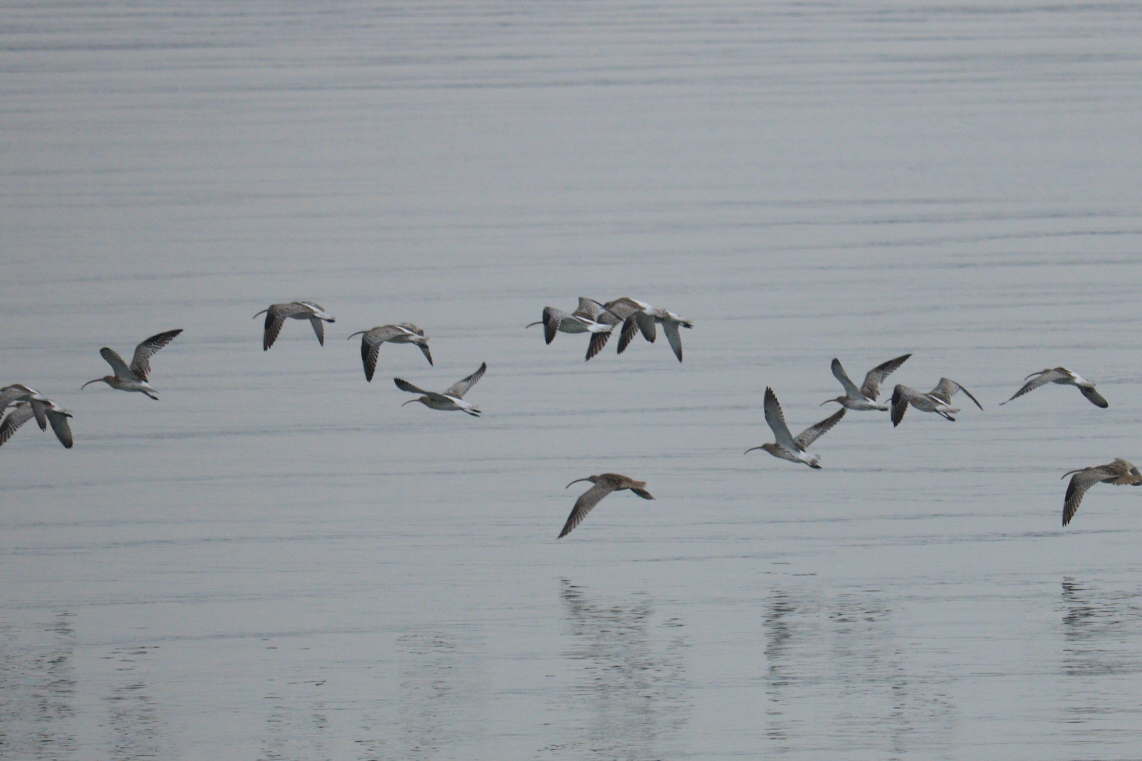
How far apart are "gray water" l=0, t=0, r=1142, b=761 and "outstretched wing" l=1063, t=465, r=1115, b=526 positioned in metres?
0.90

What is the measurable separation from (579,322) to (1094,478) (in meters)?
7.11

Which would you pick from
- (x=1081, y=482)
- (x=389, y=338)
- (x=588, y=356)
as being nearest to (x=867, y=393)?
(x=1081, y=482)

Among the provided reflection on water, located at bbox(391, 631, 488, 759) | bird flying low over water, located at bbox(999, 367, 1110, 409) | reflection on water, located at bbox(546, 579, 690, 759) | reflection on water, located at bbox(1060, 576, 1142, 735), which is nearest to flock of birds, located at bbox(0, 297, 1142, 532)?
bird flying low over water, located at bbox(999, 367, 1110, 409)

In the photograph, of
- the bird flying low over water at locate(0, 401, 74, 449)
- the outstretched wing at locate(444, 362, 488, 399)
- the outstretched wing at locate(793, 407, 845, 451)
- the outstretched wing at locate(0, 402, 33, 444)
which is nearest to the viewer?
the outstretched wing at locate(793, 407, 845, 451)

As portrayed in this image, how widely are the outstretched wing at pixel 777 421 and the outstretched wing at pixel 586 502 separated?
208 centimetres

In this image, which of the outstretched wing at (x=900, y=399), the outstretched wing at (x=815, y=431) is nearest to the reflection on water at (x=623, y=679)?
the outstretched wing at (x=815, y=431)

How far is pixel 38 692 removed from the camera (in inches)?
826

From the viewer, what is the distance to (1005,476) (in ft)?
91.2

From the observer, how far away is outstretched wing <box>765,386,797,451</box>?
23828 millimetres

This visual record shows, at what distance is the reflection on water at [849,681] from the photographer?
64.5 feet

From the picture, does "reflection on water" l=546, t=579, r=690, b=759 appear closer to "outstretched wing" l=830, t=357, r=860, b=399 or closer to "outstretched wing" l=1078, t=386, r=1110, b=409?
"outstretched wing" l=830, t=357, r=860, b=399

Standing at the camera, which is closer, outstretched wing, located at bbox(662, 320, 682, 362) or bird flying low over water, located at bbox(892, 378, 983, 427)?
bird flying low over water, located at bbox(892, 378, 983, 427)

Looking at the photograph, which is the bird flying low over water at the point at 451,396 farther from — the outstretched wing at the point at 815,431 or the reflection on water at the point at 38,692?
the reflection on water at the point at 38,692

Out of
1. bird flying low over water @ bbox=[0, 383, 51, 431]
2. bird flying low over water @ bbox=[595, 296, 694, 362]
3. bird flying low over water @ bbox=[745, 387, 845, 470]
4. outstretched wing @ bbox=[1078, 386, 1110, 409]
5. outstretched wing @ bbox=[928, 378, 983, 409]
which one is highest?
bird flying low over water @ bbox=[595, 296, 694, 362]
